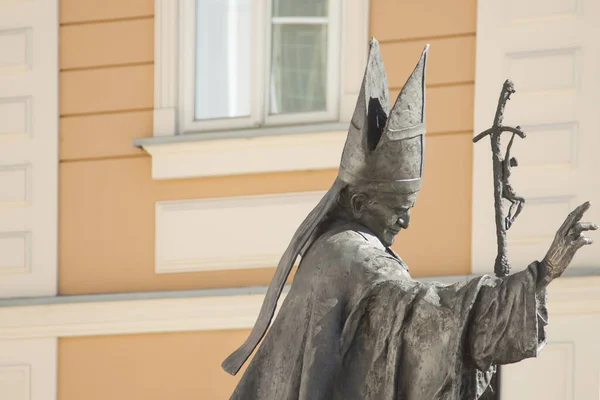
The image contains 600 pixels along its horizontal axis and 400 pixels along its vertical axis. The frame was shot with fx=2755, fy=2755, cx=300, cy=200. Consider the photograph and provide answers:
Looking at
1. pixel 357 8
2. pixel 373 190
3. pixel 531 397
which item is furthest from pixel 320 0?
pixel 373 190

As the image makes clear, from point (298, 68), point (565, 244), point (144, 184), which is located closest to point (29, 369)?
point (144, 184)

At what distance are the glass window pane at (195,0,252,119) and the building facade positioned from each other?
0.01 m

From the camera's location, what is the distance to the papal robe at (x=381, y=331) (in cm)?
906

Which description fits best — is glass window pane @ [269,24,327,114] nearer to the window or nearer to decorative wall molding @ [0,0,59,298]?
the window

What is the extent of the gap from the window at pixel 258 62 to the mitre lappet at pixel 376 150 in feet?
26.9

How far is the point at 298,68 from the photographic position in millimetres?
18156

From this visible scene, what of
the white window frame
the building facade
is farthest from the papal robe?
the white window frame

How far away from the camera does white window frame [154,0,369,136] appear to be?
1788cm

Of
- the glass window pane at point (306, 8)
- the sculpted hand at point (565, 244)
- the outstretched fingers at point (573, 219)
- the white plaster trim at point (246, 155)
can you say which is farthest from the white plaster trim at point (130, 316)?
the outstretched fingers at point (573, 219)

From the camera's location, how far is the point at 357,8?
58.7 feet

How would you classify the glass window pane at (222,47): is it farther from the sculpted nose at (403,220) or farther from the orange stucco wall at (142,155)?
the sculpted nose at (403,220)

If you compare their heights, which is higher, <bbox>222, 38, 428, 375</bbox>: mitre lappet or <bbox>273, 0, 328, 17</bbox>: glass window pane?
<bbox>273, 0, 328, 17</bbox>: glass window pane

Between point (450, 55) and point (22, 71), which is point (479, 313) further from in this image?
point (22, 71)

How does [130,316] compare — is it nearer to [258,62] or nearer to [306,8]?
[258,62]
